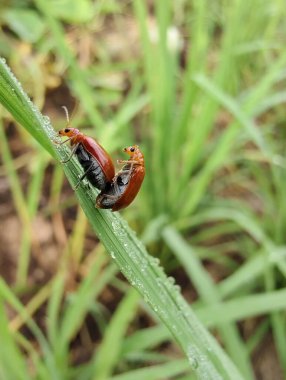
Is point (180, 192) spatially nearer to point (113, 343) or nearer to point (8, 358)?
point (113, 343)

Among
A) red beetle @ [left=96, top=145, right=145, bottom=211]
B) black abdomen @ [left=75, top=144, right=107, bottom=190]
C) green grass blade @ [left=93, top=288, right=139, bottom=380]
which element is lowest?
green grass blade @ [left=93, top=288, right=139, bottom=380]

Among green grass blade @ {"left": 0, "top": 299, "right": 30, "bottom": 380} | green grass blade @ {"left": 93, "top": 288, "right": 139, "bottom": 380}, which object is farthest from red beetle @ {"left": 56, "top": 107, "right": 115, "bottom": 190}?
green grass blade @ {"left": 93, "top": 288, "right": 139, "bottom": 380}

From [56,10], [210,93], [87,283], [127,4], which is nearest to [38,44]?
[56,10]

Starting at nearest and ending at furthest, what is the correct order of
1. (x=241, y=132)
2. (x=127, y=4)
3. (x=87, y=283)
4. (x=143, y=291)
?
1. (x=143, y=291)
2. (x=87, y=283)
3. (x=241, y=132)
4. (x=127, y=4)

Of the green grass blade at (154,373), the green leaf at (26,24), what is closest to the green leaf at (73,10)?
the green leaf at (26,24)

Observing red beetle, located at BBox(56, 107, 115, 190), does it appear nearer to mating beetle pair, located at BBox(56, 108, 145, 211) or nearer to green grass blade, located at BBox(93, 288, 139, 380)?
mating beetle pair, located at BBox(56, 108, 145, 211)

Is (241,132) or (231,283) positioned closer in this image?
(231,283)

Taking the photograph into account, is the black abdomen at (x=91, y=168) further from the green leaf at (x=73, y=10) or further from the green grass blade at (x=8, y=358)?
the green leaf at (x=73, y=10)

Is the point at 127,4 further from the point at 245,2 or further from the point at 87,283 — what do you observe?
the point at 87,283
